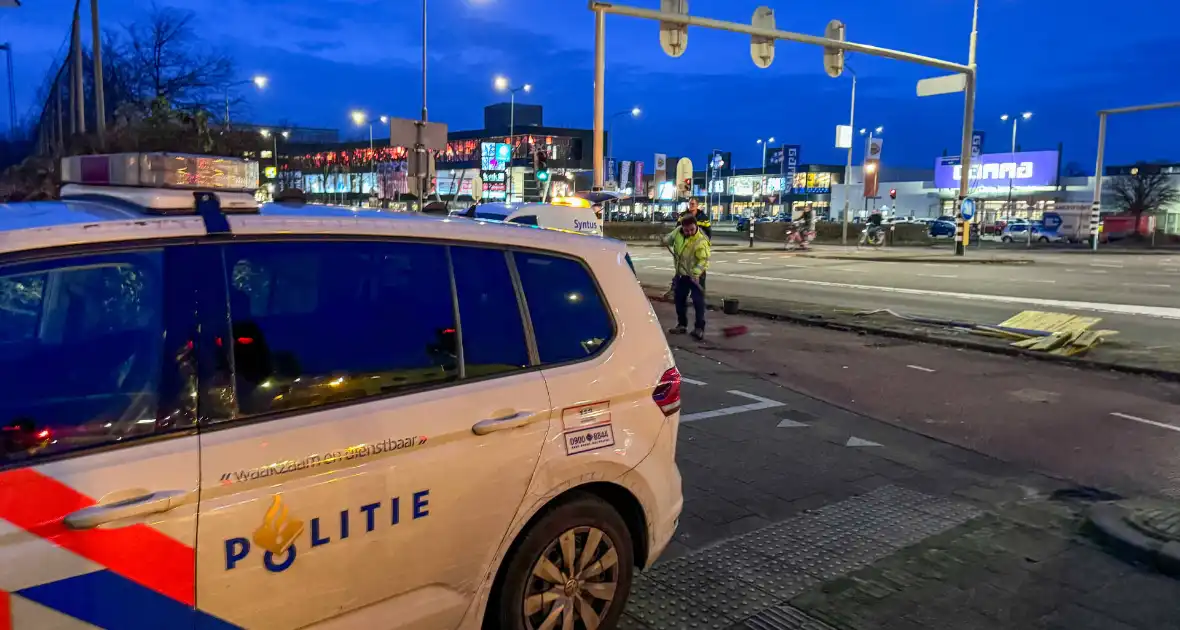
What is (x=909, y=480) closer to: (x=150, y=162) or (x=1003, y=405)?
(x=1003, y=405)

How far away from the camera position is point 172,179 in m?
2.71

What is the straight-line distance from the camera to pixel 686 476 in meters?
5.73

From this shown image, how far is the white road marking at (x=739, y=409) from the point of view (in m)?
7.43

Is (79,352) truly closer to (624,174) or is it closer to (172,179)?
(172,179)

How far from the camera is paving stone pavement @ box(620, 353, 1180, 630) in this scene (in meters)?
3.83

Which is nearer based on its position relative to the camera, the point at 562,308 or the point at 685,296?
the point at 562,308

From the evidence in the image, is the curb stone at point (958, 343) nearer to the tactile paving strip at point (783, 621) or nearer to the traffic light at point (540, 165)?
the tactile paving strip at point (783, 621)

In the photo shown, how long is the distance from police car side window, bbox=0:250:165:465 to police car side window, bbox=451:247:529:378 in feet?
3.35

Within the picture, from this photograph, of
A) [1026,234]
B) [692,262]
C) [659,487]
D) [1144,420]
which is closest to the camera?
[659,487]

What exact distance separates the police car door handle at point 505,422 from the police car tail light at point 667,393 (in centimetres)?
71

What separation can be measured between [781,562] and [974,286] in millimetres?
18822

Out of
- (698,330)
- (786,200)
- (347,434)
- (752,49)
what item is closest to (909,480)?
(347,434)

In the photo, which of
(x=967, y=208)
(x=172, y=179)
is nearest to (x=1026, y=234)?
(x=967, y=208)

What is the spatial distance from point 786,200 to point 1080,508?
114853 millimetres
